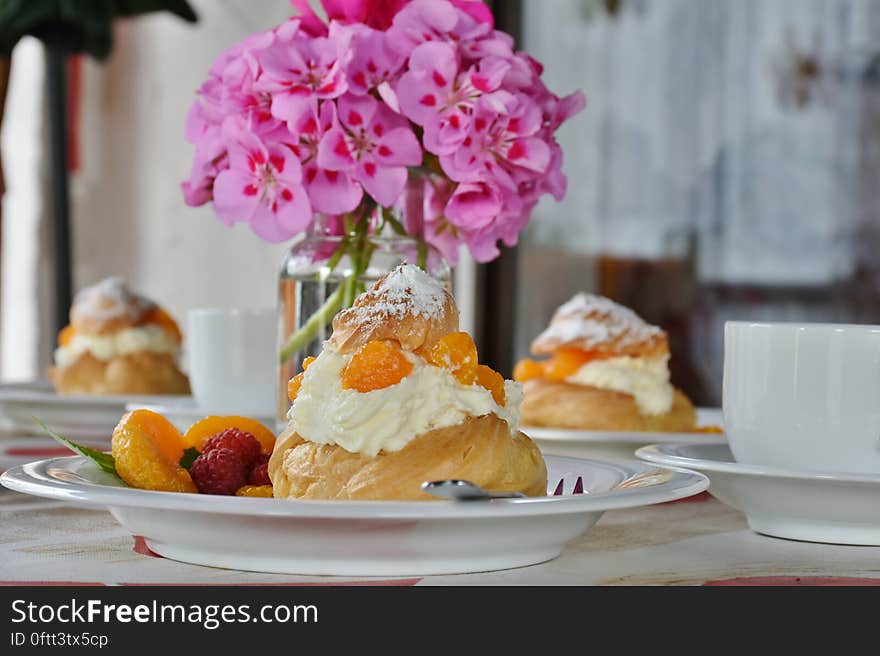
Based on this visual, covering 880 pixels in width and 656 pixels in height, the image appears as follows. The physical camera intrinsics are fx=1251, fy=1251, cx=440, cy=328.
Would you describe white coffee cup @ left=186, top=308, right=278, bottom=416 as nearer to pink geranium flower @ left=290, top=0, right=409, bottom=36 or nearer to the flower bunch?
the flower bunch

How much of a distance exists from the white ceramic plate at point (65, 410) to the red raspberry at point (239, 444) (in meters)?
0.83

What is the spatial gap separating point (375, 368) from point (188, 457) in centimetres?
23

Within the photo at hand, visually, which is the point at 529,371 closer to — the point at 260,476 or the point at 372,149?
the point at 372,149

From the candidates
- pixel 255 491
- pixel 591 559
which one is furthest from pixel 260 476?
pixel 591 559

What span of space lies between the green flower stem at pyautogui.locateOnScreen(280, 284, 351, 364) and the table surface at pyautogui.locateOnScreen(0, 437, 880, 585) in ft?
1.03

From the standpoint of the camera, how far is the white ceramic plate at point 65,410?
1855mm

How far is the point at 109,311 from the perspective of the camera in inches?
85.4

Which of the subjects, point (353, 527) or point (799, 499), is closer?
point (353, 527)

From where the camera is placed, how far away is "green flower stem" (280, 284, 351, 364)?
4.56 feet

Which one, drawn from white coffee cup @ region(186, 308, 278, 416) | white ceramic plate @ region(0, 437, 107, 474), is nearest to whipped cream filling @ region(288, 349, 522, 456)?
white ceramic plate @ region(0, 437, 107, 474)

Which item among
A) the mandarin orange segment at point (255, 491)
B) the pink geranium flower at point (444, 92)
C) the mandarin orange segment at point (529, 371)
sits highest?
the pink geranium flower at point (444, 92)

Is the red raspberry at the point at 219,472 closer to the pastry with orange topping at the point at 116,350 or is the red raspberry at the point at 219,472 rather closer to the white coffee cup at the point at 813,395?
the white coffee cup at the point at 813,395

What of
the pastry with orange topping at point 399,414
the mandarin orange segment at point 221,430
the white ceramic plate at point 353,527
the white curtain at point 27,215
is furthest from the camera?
the white curtain at point 27,215

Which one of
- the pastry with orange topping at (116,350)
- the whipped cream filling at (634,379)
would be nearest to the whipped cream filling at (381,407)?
the whipped cream filling at (634,379)
